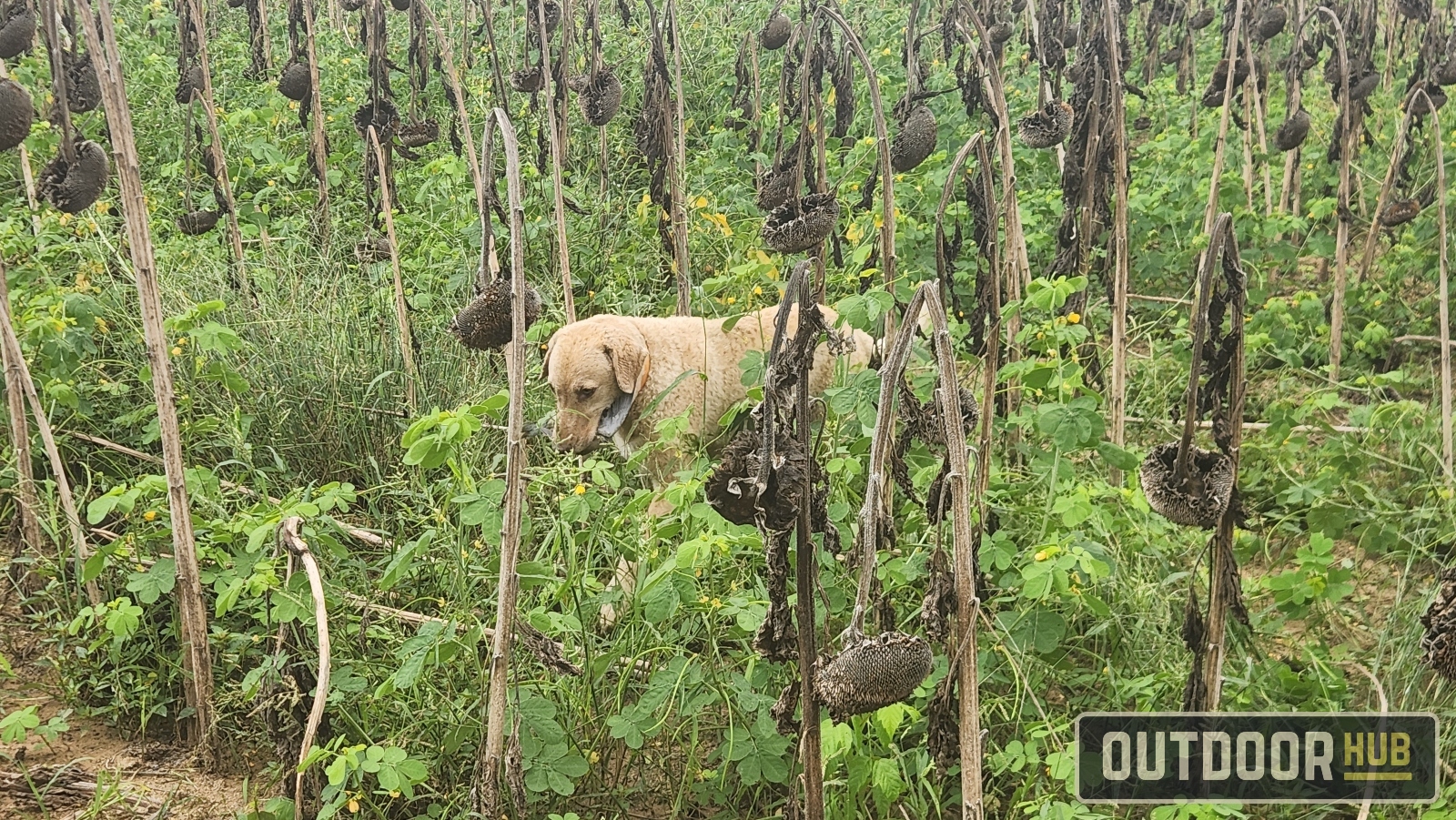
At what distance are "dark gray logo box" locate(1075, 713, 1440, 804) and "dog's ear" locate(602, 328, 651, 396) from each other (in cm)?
185

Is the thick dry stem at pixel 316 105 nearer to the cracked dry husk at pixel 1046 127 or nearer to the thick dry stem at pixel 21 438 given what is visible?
the thick dry stem at pixel 21 438

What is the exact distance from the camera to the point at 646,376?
12.9 feet

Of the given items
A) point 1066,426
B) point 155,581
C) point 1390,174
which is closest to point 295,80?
point 155,581

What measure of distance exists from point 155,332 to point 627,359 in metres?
1.62

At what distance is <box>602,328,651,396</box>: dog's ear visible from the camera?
3832mm

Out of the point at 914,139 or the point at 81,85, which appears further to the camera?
the point at 81,85

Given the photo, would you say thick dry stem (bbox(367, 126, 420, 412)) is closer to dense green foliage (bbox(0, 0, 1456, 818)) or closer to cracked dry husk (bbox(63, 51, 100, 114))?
dense green foliage (bbox(0, 0, 1456, 818))

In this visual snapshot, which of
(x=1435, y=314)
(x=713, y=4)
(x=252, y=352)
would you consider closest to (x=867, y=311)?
(x=252, y=352)

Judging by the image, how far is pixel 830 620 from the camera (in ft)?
9.46

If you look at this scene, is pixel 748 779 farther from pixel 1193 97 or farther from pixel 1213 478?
pixel 1193 97

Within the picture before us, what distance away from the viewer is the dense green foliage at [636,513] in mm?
2592

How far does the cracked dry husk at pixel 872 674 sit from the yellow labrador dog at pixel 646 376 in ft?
6.62

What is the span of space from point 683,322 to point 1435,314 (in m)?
3.67

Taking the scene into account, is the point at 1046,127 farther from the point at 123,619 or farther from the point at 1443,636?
the point at 123,619
